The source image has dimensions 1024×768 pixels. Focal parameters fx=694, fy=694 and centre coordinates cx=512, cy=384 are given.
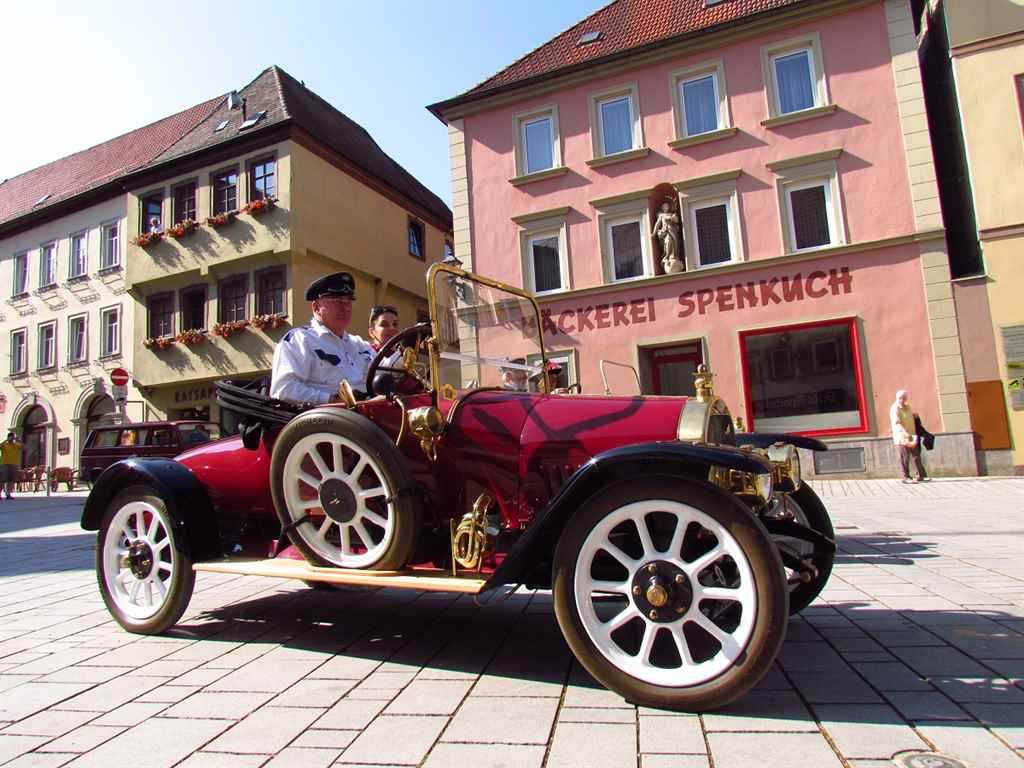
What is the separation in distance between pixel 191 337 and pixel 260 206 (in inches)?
173

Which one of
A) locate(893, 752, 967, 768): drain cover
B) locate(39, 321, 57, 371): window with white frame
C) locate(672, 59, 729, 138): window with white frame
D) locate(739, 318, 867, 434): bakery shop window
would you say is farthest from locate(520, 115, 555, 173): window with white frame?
locate(39, 321, 57, 371): window with white frame

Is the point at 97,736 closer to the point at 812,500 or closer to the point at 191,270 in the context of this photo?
the point at 812,500

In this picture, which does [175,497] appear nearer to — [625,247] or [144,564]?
[144,564]

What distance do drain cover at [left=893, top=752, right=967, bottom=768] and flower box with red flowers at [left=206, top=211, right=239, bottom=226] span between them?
20.9 metres

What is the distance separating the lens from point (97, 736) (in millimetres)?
2328

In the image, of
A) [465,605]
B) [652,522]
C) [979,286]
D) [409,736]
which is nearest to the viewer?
[409,736]

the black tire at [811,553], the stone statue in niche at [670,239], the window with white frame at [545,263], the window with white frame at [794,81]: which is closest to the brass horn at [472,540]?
the black tire at [811,553]

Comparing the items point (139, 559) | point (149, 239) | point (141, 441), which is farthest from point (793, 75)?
point (149, 239)

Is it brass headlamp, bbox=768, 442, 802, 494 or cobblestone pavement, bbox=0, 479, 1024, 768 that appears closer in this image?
cobblestone pavement, bbox=0, 479, 1024, 768

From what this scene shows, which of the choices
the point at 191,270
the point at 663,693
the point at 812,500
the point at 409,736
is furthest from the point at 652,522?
the point at 191,270

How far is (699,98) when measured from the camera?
15203mm

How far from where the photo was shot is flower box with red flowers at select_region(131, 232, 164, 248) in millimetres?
21141

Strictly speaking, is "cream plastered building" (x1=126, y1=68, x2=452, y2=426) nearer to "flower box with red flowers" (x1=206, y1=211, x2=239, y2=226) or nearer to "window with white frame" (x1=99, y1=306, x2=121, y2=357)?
"flower box with red flowers" (x1=206, y1=211, x2=239, y2=226)

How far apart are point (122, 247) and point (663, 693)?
25389mm
